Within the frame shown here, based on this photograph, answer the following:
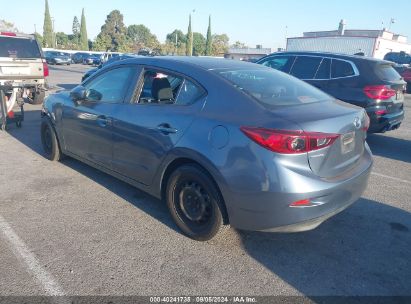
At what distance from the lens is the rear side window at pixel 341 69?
6.41 m

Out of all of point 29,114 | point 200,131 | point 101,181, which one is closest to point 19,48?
point 29,114

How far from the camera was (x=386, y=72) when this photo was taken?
253 inches

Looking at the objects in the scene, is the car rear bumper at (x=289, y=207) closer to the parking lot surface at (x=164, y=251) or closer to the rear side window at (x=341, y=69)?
the parking lot surface at (x=164, y=251)

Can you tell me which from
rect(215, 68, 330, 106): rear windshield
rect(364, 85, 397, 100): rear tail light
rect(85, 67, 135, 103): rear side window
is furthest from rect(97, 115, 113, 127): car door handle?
rect(364, 85, 397, 100): rear tail light

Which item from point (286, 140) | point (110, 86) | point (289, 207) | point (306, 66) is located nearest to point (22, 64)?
point (110, 86)

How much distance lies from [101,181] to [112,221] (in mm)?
1196

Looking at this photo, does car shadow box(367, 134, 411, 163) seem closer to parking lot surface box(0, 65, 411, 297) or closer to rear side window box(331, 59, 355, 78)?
rear side window box(331, 59, 355, 78)

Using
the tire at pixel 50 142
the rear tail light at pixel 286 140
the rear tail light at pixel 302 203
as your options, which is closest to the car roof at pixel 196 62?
the rear tail light at pixel 286 140

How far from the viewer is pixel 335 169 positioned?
111 inches

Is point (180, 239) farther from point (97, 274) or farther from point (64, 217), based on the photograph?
point (64, 217)

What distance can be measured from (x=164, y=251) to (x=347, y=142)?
1.90 meters

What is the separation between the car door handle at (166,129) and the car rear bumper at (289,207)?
2.87ft

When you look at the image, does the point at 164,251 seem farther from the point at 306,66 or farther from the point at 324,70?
the point at 306,66

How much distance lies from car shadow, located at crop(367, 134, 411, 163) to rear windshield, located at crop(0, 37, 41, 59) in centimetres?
912
